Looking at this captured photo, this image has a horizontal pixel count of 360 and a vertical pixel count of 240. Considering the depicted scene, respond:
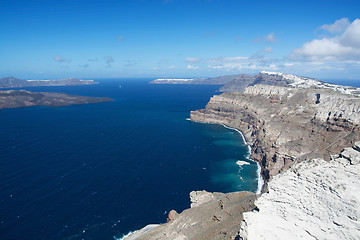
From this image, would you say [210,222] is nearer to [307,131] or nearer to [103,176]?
[103,176]

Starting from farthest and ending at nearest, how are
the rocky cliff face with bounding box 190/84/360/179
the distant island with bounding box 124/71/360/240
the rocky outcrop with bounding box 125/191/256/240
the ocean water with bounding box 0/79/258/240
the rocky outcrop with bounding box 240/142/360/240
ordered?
the rocky cliff face with bounding box 190/84/360/179
the ocean water with bounding box 0/79/258/240
the rocky outcrop with bounding box 125/191/256/240
the distant island with bounding box 124/71/360/240
the rocky outcrop with bounding box 240/142/360/240

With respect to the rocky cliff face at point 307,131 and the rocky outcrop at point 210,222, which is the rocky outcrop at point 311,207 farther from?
the rocky cliff face at point 307,131

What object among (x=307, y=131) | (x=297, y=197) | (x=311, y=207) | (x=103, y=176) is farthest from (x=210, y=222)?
(x=307, y=131)

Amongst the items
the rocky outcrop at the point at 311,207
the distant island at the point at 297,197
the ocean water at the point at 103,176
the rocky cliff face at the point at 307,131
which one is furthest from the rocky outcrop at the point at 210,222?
the rocky cliff face at the point at 307,131

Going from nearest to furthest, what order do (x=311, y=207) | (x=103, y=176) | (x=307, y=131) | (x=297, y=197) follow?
1. (x=311, y=207)
2. (x=297, y=197)
3. (x=103, y=176)
4. (x=307, y=131)

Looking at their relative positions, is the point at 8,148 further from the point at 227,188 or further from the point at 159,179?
the point at 227,188

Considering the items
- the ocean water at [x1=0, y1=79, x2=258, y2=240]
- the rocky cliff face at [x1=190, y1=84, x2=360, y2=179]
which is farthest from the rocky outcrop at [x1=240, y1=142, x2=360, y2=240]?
the rocky cliff face at [x1=190, y1=84, x2=360, y2=179]

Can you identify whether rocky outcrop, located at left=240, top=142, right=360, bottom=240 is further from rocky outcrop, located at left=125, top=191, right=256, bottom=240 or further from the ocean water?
the ocean water
